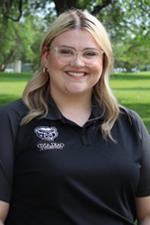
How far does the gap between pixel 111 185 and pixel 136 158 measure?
193 mm

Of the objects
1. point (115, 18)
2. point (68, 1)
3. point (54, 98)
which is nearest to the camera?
point (54, 98)

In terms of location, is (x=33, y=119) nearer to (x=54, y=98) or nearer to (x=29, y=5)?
(x=54, y=98)

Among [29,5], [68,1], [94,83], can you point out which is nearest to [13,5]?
[29,5]

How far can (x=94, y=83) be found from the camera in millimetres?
2826

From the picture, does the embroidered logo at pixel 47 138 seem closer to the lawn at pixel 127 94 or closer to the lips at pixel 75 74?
the lips at pixel 75 74

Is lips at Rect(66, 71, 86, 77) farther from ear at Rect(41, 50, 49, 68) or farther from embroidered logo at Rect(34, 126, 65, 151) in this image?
embroidered logo at Rect(34, 126, 65, 151)

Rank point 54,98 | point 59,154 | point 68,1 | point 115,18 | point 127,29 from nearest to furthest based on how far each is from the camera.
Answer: point 59,154 → point 54,98 → point 68,1 → point 115,18 → point 127,29

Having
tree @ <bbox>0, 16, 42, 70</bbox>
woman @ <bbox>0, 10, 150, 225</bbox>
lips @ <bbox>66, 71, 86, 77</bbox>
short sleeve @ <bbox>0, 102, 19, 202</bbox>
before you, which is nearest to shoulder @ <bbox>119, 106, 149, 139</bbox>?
woman @ <bbox>0, 10, 150, 225</bbox>

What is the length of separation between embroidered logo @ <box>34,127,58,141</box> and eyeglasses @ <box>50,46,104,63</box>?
0.32 meters

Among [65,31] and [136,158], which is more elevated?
[65,31]

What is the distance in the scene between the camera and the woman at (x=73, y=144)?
2564 millimetres

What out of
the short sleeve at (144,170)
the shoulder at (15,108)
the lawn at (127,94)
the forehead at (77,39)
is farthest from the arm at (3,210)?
the lawn at (127,94)

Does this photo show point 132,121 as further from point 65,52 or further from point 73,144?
point 65,52

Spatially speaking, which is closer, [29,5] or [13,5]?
[13,5]
